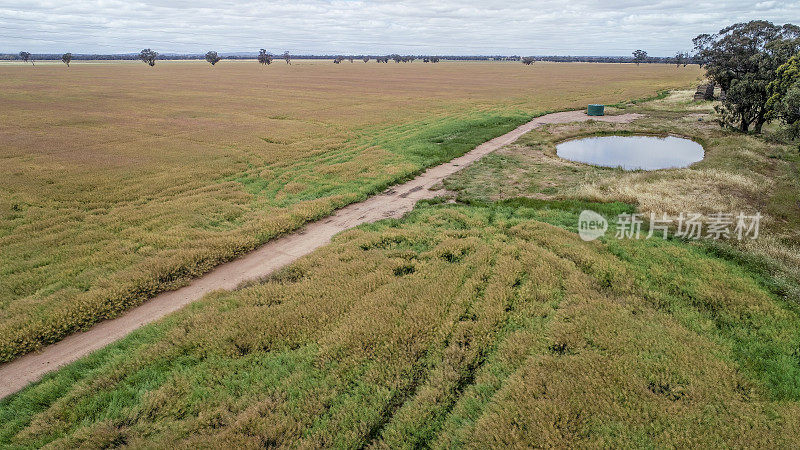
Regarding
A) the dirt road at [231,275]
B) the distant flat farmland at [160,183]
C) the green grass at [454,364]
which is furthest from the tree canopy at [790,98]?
the distant flat farmland at [160,183]

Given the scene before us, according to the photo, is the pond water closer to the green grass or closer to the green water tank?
the green water tank

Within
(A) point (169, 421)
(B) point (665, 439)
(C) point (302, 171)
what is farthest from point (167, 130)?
(B) point (665, 439)

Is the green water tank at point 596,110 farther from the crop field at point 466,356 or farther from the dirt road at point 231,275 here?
the crop field at point 466,356

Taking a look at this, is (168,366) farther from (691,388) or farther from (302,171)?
(302,171)

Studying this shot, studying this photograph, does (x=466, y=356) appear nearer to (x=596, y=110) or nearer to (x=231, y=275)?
(x=231, y=275)

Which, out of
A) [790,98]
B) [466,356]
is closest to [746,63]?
[790,98]

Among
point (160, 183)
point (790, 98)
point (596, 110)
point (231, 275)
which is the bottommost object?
point (231, 275)
